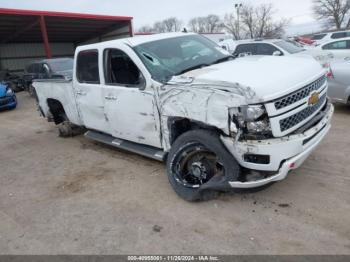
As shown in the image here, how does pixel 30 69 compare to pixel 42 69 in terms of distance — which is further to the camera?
pixel 30 69

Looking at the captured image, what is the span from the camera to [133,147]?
16.1 ft

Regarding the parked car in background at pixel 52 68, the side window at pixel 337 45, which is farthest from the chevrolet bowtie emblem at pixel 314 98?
the parked car in background at pixel 52 68

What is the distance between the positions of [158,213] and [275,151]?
1.53 m

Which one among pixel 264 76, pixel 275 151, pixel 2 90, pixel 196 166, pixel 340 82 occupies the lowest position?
pixel 2 90

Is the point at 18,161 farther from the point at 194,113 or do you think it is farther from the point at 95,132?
the point at 194,113

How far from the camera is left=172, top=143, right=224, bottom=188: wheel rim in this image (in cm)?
376

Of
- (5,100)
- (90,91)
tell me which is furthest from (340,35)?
(90,91)

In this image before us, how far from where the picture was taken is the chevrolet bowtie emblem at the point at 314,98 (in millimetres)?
3619

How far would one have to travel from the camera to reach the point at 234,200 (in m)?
3.87

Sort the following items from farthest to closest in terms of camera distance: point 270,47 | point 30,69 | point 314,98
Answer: point 30,69
point 270,47
point 314,98

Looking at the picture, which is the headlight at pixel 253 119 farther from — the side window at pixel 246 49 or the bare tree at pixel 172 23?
the bare tree at pixel 172 23

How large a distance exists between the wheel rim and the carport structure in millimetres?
16961

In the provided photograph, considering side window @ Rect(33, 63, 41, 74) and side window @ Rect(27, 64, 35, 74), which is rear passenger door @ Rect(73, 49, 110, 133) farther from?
side window @ Rect(27, 64, 35, 74)

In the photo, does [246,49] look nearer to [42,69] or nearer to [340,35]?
[42,69]
